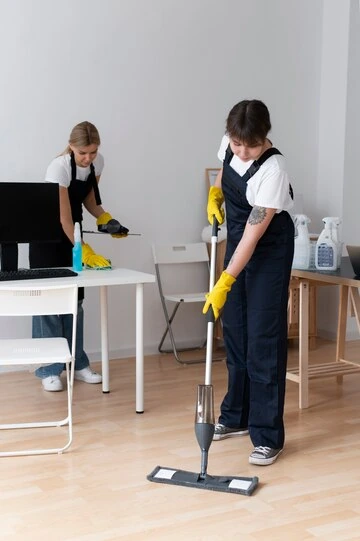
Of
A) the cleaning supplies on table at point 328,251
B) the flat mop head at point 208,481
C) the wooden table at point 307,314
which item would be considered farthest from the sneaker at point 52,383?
the cleaning supplies on table at point 328,251

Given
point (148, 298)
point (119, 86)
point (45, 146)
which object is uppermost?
point (119, 86)

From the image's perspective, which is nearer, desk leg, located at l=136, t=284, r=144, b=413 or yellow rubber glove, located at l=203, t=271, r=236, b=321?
yellow rubber glove, located at l=203, t=271, r=236, b=321

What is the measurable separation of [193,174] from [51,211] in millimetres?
1585

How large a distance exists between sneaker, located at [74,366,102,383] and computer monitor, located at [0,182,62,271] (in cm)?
91

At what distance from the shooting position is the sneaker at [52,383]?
4.40 metres

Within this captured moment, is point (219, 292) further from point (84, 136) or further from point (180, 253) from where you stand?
point (180, 253)

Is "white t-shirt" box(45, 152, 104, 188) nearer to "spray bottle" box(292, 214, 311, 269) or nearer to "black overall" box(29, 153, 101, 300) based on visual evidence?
"black overall" box(29, 153, 101, 300)

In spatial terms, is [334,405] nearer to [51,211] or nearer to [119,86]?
[51,211]

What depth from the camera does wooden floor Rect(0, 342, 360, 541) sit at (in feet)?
Result: 8.85

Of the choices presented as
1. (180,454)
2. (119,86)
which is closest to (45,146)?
(119,86)

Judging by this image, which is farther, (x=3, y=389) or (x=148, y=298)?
(x=148, y=298)

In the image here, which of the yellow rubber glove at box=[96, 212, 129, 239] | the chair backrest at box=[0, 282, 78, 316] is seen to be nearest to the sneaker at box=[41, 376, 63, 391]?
the yellow rubber glove at box=[96, 212, 129, 239]

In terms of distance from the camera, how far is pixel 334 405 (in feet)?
13.9

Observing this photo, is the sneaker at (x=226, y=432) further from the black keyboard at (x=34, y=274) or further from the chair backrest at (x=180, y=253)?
the chair backrest at (x=180, y=253)
